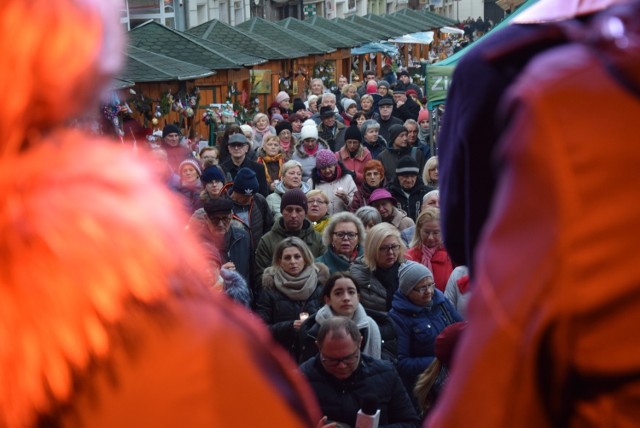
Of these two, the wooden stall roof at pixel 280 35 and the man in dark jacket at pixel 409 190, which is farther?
the wooden stall roof at pixel 280 35

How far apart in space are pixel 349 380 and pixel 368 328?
2.65 feet

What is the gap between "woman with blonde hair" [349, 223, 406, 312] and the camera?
6906mm

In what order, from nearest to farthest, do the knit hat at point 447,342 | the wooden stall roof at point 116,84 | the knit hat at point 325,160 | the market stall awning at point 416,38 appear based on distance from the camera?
the wooden stall roof at point 116,84, the knit hat at point 447,342, the knit hat at point 325,160, the market stall awning at point 416,38

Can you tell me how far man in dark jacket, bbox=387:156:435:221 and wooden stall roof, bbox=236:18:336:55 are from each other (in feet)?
48.3

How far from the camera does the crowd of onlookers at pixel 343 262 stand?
5203 mm

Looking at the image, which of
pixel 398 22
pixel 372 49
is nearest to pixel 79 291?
pixel 372 49

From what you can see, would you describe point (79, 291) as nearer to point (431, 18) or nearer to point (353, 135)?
point (353, 135)

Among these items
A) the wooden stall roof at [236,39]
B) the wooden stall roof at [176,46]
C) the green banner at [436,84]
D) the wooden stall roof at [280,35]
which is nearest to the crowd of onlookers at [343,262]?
the green banner at [436,84]

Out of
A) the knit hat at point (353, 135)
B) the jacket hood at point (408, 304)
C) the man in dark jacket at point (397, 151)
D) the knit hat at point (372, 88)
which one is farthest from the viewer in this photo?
the knit hat at point (372, 88)

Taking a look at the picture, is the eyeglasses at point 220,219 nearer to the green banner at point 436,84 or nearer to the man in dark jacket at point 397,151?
the man in dark jacket at point 397,151

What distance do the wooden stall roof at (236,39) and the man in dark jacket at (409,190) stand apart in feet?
34.7

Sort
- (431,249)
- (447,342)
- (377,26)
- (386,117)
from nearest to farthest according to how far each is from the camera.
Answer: (447,342), (431,249), (386,117), (377,26)

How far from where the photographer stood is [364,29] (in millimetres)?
35531

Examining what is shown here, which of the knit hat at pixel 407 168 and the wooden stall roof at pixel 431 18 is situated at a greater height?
the wooden stall roof at pixel 431 18
